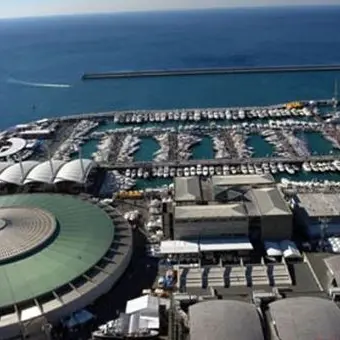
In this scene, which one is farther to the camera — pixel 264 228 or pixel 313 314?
pixel 264 228

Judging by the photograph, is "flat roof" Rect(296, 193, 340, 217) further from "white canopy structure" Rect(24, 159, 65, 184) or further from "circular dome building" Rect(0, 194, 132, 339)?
"white canopy structure" Rect(24, 159, 65, 184)

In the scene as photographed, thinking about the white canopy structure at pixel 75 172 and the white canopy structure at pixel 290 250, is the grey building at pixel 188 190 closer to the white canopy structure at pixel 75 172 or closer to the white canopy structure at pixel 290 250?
the white canopy structure at pixel 290 250

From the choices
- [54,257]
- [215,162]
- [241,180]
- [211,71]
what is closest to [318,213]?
[241,180]

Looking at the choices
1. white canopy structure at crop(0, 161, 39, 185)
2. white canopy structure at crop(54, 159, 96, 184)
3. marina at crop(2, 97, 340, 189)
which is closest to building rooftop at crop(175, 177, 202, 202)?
marina at crop(2, 97, 340, 189)

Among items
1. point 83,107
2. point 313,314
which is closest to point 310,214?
point 313,314

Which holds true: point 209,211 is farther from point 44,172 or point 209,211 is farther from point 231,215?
point 44,172

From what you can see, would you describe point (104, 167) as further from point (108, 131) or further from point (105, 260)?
point (105, 260)

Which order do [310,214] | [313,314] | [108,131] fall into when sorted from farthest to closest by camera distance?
[108,131] → [310,214] → [313,314]
